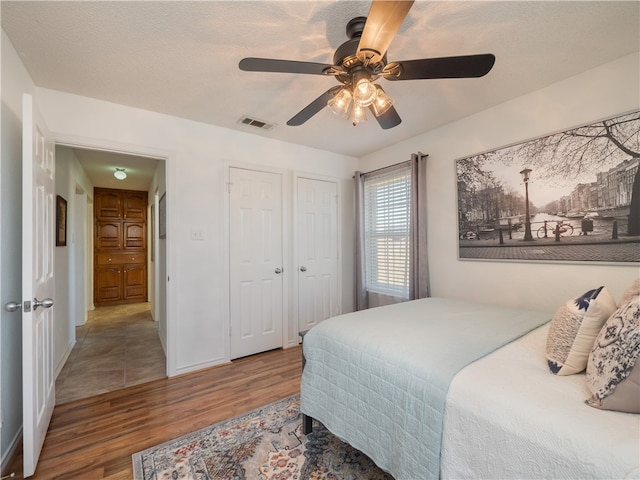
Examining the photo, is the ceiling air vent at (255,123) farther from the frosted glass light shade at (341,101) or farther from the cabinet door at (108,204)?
the cabinet door at (108,204)

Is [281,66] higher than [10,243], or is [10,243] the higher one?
[281,66]

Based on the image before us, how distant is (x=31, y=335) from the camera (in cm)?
145

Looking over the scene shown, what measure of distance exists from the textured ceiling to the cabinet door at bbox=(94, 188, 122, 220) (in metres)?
4.05

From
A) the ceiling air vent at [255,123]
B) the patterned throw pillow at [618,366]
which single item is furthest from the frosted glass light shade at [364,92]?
the ceiling air vent at [255,123]

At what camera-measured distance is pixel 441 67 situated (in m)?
1.34

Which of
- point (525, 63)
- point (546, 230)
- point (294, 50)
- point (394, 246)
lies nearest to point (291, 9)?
point (294, 50)

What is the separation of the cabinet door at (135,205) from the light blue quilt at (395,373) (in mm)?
5718

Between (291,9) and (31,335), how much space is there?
7.01ft

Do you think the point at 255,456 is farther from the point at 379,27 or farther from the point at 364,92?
the point at 379,27

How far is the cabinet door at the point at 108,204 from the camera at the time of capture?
218 inches

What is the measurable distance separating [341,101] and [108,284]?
6.14 m

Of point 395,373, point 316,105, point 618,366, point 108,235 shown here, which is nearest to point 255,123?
point 316,105

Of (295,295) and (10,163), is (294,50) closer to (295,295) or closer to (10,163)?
(10,163)

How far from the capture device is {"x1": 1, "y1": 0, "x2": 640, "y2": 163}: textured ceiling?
1.48 m
